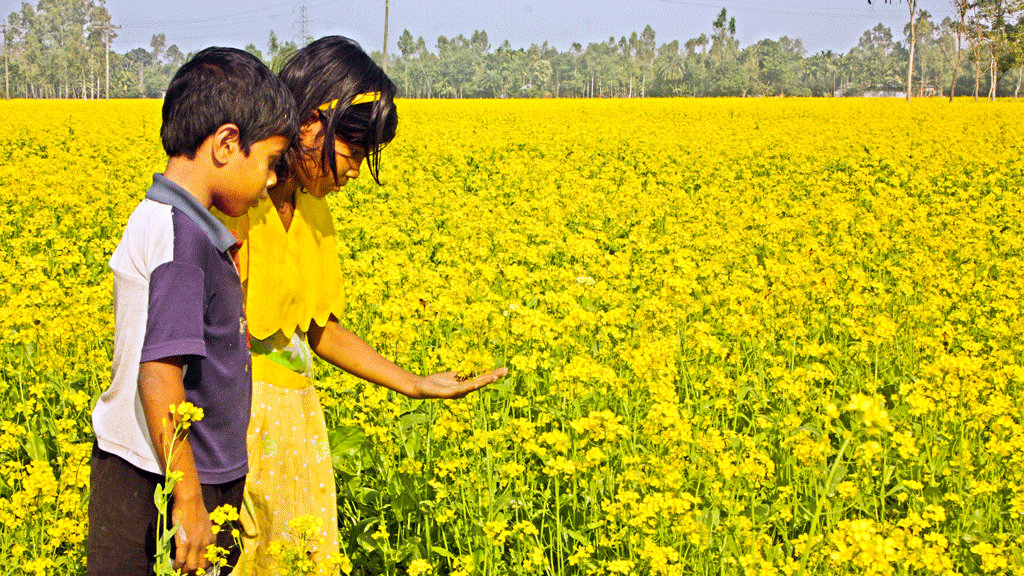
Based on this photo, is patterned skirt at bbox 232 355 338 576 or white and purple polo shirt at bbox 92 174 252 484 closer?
white and purple polo shirt at bbox 92 174 252 484

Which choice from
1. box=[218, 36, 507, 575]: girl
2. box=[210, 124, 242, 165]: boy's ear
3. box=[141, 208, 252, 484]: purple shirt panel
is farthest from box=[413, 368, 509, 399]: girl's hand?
box=[210, 124, 242, 165]: boy's ear

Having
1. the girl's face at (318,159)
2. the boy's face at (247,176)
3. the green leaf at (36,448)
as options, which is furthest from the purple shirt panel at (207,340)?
the green leaf at (36,448)

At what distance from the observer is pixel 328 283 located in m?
2.41

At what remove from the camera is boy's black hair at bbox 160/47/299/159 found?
1724mm

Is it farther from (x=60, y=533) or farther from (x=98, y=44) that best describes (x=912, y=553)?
(x=98, y=44)

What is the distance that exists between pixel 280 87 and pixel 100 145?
15.3m

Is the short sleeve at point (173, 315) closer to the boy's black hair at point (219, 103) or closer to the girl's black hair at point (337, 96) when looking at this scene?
the boy's black hair at point (219, 103)

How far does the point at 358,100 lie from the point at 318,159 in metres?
0.18

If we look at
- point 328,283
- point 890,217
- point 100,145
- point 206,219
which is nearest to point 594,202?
point 890,217

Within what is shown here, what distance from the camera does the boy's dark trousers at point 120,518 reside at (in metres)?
1.79

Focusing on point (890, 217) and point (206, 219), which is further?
point (890, 217)

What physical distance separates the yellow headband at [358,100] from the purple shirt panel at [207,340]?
46 centimetres

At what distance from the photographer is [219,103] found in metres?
1.72

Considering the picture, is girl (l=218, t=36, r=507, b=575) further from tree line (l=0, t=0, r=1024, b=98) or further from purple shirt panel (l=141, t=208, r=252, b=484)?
tree line (l=0, t=0, r=1024, b=98)
